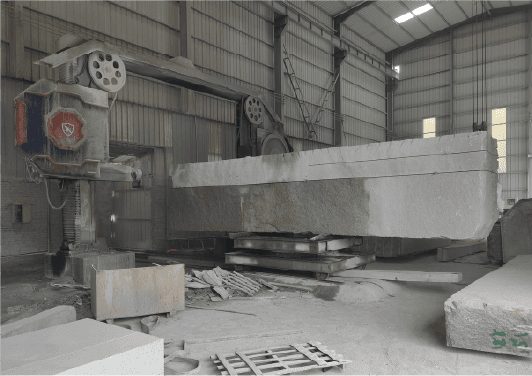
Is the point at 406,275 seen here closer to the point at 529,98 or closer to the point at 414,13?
the point at 414,13

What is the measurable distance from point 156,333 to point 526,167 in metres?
20.2

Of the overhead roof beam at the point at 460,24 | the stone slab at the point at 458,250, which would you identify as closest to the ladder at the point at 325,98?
the overhead roof beam at the point at 460,24

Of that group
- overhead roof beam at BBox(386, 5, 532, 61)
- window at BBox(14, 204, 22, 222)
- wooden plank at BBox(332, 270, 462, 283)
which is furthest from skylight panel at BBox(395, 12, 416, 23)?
window at BBox(14, 204, 22, 222)

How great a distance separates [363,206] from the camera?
17.8 feet

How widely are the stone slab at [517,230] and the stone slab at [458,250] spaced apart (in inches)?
45.2

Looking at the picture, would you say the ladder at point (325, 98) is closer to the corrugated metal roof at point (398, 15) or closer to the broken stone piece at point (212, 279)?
the corrugated metal roof at point (398, 15)

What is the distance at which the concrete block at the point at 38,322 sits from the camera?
306cm

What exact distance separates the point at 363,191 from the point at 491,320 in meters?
2.62

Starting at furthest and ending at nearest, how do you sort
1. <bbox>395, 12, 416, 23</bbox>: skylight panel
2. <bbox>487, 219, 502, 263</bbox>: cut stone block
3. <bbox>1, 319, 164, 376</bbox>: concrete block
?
<bbox>395, 12, 416, 23</bbox>: skylight panel
<bbox>487, 219, 502, 263</bbox>: cut stone block
<bbox>1, 319, 164, 376</bbox>: concrete block

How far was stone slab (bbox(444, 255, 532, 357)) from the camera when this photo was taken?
9.74ft

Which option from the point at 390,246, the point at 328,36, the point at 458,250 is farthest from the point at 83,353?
the point at 328,36

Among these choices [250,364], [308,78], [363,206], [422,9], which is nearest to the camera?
[250,364]

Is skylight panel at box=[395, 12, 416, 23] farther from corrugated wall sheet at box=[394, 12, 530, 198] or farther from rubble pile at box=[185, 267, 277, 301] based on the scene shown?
rubble pile at box=[185, 267, 277, 301]

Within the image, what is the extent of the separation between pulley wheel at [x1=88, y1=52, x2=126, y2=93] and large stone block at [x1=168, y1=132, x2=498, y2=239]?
205cm
